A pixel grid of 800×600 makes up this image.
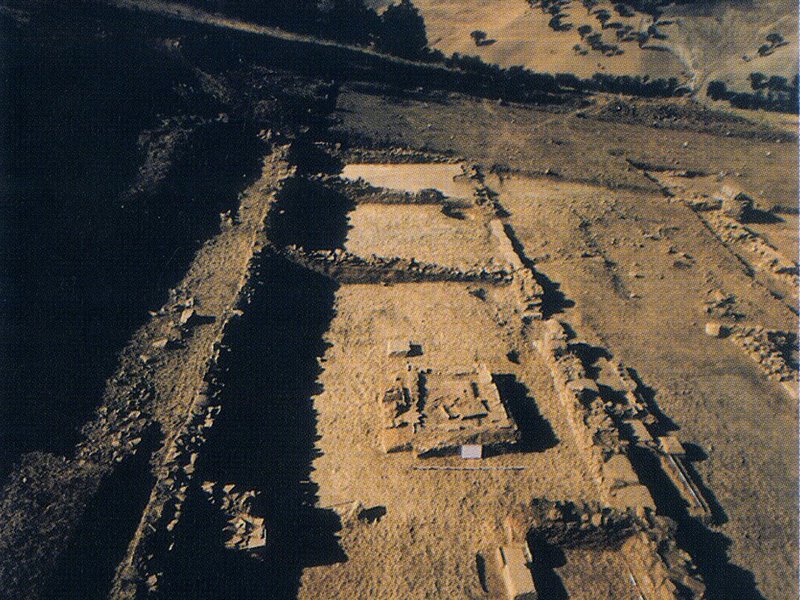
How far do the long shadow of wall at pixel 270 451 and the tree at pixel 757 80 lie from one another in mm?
36606

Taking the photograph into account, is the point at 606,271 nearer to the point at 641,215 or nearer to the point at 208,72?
the point at 641,215

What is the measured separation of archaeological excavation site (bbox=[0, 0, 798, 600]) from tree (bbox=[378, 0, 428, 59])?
1256 cm

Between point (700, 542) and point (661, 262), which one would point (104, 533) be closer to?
point (700, 542)

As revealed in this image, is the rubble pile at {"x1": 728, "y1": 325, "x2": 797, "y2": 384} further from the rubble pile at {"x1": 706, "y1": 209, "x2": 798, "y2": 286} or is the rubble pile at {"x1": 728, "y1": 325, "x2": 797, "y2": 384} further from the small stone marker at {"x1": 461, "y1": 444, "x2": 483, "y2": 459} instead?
the small stone marker at {"x1": 461, "y1": 444, "x2": 483, "y2": 459}

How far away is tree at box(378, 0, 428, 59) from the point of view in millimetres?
39406

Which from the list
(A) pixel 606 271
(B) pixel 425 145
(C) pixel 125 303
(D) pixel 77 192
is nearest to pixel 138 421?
(C) pixel 125 303

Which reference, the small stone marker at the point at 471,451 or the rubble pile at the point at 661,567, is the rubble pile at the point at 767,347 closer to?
the rubble pile at the point at 661,567

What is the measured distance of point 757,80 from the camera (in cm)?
3753

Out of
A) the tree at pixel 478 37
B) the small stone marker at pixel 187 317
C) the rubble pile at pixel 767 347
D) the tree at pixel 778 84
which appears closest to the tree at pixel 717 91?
the tree at pixel 778 84

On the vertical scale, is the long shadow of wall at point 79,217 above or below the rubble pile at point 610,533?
above

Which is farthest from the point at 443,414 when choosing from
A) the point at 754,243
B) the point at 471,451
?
the point at 754,243

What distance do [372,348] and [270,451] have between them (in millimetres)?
3829

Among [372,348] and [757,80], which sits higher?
[757,80]

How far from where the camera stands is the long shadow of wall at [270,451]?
879 centimetres
